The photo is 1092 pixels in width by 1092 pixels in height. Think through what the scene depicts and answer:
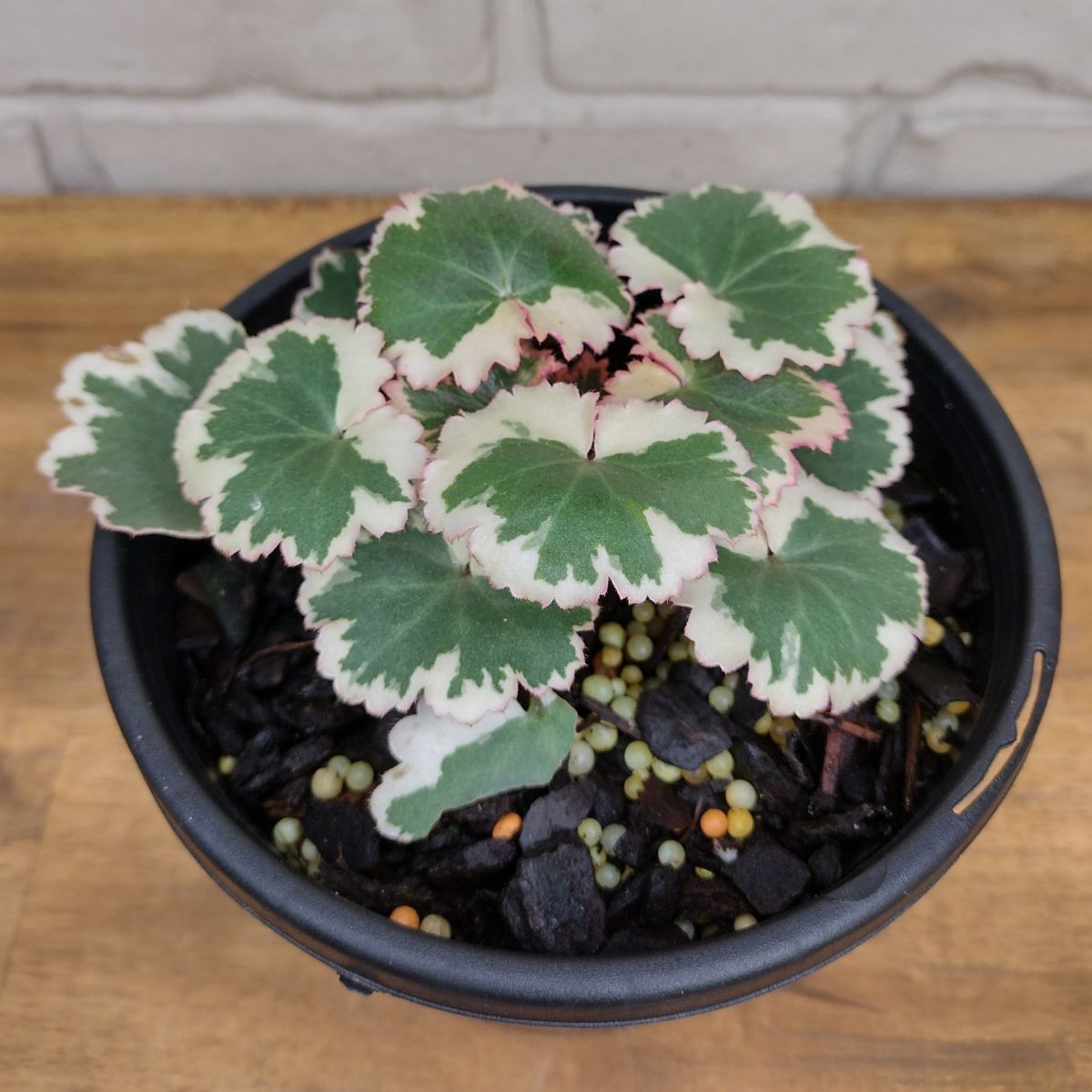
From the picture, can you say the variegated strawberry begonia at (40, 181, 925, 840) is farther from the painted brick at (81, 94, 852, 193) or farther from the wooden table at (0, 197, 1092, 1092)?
the painted brick at (81, 94, 852, 193)

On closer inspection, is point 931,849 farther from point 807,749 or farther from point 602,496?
point 602,496

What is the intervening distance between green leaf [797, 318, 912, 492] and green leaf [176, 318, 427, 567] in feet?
0.94

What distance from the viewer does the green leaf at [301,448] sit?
0.57m

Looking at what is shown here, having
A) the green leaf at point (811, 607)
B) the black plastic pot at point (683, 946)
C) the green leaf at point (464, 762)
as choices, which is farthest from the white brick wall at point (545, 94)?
the green leaf at point (464, 762)

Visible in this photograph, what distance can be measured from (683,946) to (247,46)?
879mm

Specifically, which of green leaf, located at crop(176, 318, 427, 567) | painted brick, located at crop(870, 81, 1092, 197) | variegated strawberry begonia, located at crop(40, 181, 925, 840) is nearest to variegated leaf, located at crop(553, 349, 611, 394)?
variegated strawberry begonia, located at crop(40, 181, 925, 840)

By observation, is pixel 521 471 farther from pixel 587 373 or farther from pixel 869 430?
pixel 869 430

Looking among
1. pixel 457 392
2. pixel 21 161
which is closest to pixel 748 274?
pixel 457 392

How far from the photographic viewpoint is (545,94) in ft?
3.31

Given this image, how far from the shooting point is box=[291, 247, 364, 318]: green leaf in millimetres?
714

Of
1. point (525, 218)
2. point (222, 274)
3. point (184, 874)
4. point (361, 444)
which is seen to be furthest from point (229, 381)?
point (222, 274)

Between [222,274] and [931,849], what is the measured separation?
2.83ft

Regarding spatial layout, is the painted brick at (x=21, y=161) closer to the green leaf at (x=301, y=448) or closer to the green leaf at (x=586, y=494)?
the green leaf at (x=301, y=448)

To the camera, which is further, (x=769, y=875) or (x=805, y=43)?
(x=805, y=43)
